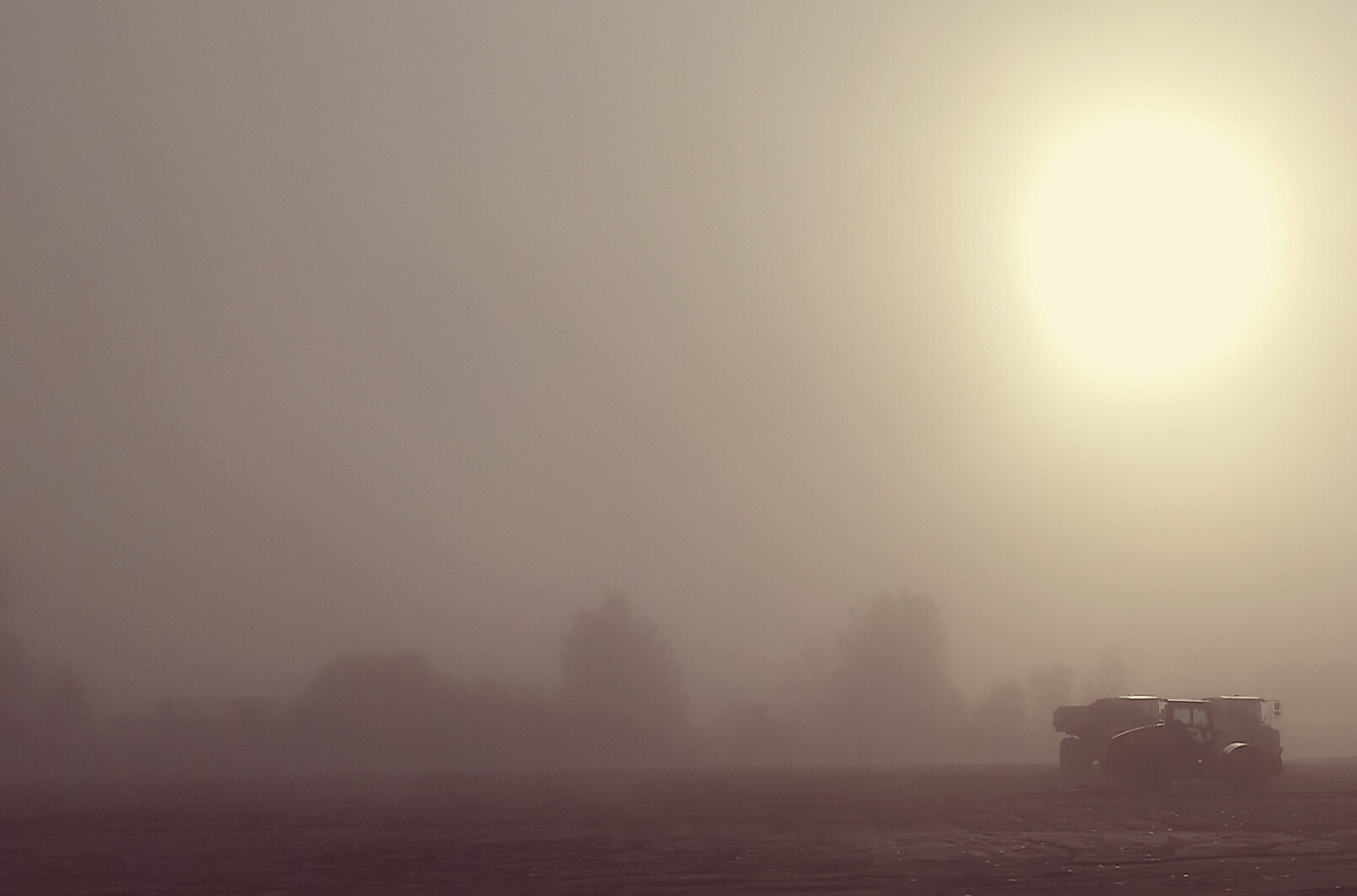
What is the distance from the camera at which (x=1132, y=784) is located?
4378 cm

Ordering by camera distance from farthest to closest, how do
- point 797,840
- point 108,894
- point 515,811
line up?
point 515,811 → point 797,840 → point 108,894

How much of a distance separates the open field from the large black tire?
1120 mm

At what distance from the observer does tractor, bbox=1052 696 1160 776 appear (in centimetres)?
4628

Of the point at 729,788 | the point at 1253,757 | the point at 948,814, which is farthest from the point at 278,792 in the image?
the point at 1253,757

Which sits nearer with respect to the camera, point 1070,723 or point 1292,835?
point 1292,835

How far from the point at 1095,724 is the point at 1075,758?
1.88m

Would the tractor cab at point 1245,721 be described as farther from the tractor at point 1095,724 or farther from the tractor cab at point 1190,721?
the tractor at point 1095,724

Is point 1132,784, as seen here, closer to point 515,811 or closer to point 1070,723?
point 1070,723

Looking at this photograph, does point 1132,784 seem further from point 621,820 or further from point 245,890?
point 245,890

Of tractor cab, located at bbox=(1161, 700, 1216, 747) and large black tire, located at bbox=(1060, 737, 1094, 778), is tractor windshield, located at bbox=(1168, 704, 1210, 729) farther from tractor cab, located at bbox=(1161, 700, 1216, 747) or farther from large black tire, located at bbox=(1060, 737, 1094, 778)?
large black tire, located at bbox=(1060, 737, 1094, 778)

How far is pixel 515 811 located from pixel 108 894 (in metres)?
17.5

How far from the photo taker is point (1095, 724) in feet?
157

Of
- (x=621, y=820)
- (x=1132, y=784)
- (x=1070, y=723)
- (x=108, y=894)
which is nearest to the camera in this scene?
(x=108, y=894)

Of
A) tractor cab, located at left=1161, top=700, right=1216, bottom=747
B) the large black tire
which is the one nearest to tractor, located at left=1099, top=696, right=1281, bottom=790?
tractor cab, located at left=1161, top=700, right=1216, bottom=747
